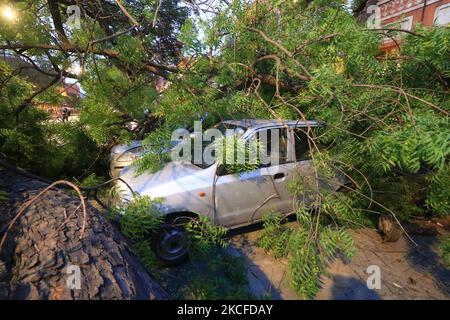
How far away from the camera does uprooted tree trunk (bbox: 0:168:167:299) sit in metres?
1.15

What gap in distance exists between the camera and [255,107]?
125 inches

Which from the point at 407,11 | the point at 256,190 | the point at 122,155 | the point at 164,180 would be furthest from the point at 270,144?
the point at 407,11

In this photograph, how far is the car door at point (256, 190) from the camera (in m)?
2.96

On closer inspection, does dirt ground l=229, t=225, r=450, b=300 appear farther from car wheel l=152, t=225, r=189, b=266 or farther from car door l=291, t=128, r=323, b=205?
car door l=291, t=128, r=323, b=205

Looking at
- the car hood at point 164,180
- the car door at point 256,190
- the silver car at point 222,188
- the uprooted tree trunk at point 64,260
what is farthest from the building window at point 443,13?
the uprooted tree trunk at point 64,260

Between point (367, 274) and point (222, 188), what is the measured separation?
1963 millimetres

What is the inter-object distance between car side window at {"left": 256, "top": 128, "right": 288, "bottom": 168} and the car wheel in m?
1.34

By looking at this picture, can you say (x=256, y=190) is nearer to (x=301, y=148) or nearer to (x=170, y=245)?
(x=301, y=148)

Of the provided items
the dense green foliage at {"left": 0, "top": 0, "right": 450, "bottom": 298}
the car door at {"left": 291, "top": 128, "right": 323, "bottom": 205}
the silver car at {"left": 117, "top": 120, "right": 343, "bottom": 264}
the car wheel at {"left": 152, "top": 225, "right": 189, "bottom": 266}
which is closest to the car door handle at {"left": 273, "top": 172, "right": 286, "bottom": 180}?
the silver car at {"left": 117, "top": 120, "right": 343, "bottom": 264}

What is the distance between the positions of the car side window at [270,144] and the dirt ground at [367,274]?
1.16 meters

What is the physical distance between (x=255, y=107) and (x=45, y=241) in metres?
2.58

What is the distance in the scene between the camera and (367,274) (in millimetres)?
2775

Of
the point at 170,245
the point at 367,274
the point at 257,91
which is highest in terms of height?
the point at 257,91
